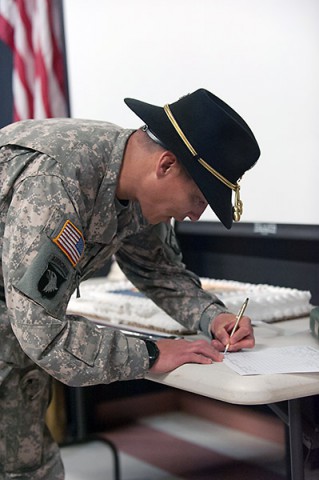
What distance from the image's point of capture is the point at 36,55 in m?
3.40

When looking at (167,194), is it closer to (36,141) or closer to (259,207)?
(36,141)

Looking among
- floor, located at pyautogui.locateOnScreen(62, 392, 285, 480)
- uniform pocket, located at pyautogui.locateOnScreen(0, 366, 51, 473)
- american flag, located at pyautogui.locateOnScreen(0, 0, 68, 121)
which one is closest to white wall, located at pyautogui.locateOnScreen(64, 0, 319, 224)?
american flag, located at pyautogui.locateOnScreen(0, 0, 68, 121)

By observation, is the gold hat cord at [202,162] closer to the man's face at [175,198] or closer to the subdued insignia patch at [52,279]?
the man's face at [175,198]

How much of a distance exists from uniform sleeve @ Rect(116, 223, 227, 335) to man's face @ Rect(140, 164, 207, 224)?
0.28 m

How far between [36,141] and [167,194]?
28cm

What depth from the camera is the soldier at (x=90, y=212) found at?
143 cm

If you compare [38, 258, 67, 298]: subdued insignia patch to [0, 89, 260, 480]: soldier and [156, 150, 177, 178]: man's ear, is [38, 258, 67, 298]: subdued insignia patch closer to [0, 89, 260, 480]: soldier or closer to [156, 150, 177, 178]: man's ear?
[0, 89, 260, 480]: soldier

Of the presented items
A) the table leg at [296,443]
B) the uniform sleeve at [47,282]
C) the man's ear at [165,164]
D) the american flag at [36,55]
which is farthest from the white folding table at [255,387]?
the american flag at [36,55]

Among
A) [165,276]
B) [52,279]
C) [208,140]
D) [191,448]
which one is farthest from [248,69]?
[191,448]

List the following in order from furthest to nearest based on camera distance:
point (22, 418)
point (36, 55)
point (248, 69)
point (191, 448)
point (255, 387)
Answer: point (36, 55), point (191, 448), point (248, 69), point (22, 418), point (255, 387)

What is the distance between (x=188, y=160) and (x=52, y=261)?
1.06 feet

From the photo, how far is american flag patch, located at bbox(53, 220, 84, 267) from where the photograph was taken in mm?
1444

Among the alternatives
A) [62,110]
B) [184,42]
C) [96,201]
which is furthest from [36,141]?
[62,110]

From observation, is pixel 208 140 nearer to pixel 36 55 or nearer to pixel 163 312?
pixel 163 312
